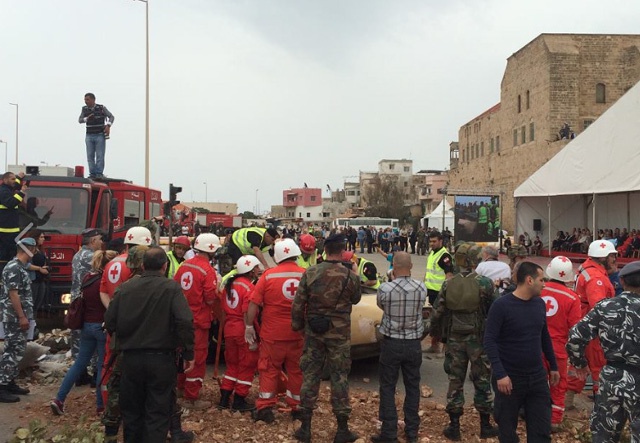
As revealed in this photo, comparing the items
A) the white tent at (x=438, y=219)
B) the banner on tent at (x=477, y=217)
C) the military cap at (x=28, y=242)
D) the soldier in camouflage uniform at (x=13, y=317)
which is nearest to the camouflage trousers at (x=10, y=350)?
the soldier in camouflage uniform at (x=13, y=317)

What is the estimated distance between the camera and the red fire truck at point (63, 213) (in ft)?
29.4

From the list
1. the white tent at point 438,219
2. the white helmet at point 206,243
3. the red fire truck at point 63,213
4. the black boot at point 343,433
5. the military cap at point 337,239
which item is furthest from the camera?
the white tent at point 438,219

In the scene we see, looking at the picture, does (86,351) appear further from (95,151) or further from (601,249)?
(95,151)

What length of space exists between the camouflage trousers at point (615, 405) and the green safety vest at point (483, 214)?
23534mm

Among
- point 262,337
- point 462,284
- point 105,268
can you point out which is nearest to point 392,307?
point 462,284

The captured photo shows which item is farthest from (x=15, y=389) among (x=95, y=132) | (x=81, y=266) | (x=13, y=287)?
(x=95, y=132)

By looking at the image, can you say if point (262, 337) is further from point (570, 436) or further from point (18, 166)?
point (18, 166)

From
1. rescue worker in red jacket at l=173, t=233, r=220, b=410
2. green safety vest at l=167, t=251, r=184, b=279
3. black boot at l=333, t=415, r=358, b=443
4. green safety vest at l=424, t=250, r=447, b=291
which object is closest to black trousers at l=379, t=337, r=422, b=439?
black boot at l=333, t=415, r=358, b=443

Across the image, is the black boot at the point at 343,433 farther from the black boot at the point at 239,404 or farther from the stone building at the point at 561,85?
the stone building at the point at 561,85

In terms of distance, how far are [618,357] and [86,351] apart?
15.7 feet

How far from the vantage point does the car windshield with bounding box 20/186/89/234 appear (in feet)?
30.1

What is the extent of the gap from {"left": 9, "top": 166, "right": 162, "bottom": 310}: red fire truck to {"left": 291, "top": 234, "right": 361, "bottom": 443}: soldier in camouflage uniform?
548 centimetres

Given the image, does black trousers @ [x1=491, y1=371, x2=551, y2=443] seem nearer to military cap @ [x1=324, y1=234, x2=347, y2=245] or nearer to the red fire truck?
military cap @ [x1=324, y1=234, x2=347, y2=245]

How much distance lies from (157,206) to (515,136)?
40912mm
